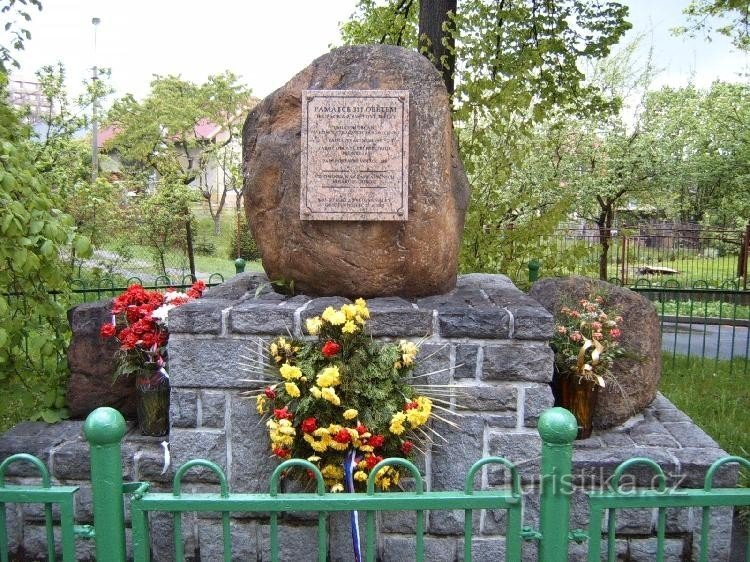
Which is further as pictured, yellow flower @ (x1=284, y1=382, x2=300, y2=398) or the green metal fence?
yellow flower @ (x1=284, y1=382, x2=300, y2=398)

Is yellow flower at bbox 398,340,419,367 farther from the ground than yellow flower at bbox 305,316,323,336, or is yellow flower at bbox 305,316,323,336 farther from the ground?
yellow flower at bbox 305,316,323,336

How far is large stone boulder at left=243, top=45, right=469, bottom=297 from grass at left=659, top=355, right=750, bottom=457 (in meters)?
2.46

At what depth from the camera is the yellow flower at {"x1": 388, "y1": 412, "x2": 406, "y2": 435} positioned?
2.92 m

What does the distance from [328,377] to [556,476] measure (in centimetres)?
117

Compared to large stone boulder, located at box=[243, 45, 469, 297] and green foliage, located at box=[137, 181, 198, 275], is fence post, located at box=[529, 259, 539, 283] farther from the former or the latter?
green foliage, located at box=[137, 181, 198, 275]

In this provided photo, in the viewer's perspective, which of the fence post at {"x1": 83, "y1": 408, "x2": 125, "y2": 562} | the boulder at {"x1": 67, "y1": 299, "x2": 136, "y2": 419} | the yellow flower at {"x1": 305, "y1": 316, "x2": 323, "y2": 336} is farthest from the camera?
the boulder at {"x1": 67, "y1": 299, "x2": 136, "y2": 419}

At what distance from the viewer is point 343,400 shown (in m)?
3.01

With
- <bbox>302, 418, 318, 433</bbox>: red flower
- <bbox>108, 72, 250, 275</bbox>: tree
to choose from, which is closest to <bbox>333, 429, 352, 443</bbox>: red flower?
<bbox>302, 418, 318, 433</bbox>: red flower

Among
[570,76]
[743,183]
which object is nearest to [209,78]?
[570,76]

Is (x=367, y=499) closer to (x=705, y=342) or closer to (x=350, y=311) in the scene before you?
(x=350, y=311)

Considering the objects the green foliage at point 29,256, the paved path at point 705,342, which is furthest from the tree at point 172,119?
the green foliage at point 29,256

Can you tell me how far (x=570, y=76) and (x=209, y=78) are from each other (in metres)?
10.3

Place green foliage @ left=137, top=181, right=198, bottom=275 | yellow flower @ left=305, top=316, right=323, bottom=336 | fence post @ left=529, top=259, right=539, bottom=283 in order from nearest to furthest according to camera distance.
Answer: yellow flower @ left=305, top=316, right=323, bottom=336 → fence post @ left=529, top=259, right=539, bottom=283 → green foliage @ left=137, top=181, right=198, bottom=275

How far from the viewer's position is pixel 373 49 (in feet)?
12.1
